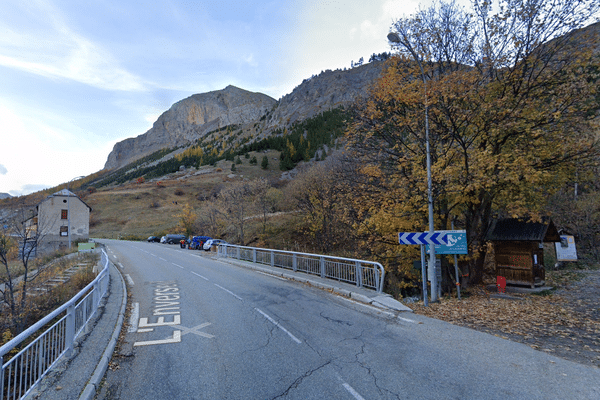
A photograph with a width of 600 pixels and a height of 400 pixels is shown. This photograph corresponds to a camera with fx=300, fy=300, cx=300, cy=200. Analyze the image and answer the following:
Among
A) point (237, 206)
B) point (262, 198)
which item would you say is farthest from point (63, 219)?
point (262, 198)

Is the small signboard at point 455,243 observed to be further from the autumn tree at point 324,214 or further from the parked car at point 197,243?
the parked car at point 197,243

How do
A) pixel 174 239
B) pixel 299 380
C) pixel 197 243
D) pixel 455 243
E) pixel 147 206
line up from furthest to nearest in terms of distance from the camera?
pixel 147 206, pixel 174 239, pixel 197 243, pixel 455 243, pixel 299 380

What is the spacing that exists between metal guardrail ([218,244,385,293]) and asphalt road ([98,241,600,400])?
2238 millimetres

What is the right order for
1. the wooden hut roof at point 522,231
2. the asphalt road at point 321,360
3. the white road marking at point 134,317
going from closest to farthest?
the asphalt road at point 321,360 → the white road marking at point 134,317 → the wooden hut roof at point 522,231

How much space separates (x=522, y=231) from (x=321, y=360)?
12.0 meters

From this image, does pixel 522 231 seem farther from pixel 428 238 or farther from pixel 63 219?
pixel 63 219

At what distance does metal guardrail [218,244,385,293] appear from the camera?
11180 mm

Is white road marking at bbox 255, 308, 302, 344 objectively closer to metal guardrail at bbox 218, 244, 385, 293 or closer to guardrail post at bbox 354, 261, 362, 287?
metal guardrail at bbox 218, 244, 385, 293

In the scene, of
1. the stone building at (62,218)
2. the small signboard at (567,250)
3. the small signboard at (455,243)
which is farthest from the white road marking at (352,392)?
the stone building at (62,218)

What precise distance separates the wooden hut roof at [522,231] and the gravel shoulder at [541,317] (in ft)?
7.62

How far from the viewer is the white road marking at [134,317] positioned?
7449mm

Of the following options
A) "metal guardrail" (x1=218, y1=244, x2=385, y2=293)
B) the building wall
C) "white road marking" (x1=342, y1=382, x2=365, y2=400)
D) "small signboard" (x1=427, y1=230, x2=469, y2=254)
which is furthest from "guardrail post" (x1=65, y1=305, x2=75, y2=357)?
the building wall

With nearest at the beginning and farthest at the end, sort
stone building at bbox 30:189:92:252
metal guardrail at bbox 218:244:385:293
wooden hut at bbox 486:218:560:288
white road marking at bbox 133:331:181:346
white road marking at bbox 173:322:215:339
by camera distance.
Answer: white road marking at bbox 133:331:181:346, white road marking at bbox 173:322:215:339, metal guardrail at bbox 218:244:385:293, wooden hut at bbox 486:218:560:288, stone building at bbox 30:189:92:252

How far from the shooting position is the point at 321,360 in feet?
18.1
